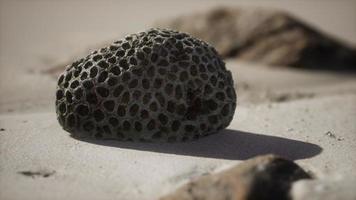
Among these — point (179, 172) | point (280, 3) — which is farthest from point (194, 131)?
point (280, 3)

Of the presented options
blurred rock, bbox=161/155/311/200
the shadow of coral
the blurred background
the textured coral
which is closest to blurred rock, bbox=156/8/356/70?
the blurred background

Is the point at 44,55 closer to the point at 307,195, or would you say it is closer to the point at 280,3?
the point at 307,195

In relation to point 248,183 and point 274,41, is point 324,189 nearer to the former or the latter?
point 248,183

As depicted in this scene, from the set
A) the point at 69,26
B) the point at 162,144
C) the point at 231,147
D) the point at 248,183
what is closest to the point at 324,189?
the point at 248,183

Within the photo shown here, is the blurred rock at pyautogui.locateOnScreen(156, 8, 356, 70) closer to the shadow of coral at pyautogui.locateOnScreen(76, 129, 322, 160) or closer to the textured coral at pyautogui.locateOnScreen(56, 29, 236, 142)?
the shadow of coral at pyautogui.locateOnScreen(76, 129, 322, 160)

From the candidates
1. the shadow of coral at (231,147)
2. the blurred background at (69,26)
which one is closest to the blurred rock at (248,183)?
the shadow of coral at (231,147)

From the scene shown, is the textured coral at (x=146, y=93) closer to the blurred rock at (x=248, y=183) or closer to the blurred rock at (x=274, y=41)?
the blurred rock at (x=248, y=183)
